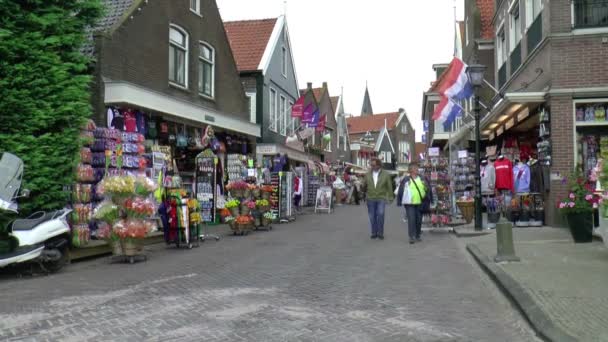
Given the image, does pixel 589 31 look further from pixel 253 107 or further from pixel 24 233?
pixel 253 107

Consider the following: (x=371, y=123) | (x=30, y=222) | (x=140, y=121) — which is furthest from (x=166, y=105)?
(x=371, y=123)

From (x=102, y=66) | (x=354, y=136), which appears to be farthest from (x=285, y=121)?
(x=354, y=136)

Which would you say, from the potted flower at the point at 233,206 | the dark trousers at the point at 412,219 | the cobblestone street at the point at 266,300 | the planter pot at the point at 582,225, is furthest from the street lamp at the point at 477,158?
the potted flower at the point at 233,206

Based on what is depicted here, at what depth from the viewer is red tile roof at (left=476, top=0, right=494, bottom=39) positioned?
27.2 meters

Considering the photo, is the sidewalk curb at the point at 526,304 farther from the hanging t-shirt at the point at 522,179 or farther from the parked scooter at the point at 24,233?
the parked scooter at the point at 24,233

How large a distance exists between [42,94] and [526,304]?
821cm

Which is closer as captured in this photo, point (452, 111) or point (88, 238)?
point (88, 238)

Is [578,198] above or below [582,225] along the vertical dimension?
above

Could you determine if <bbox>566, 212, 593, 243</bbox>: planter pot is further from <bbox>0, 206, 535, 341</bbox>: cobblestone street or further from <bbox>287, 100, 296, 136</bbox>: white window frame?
<bbox>287, 100, 296, 136</bbox>: white window frame

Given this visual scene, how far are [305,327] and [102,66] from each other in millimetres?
10661

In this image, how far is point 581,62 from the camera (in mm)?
13727

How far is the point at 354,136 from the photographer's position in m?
75.6

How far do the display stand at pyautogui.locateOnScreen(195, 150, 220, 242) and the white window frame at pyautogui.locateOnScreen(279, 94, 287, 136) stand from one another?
11262mm

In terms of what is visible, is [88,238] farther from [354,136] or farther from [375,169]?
[354,136]
